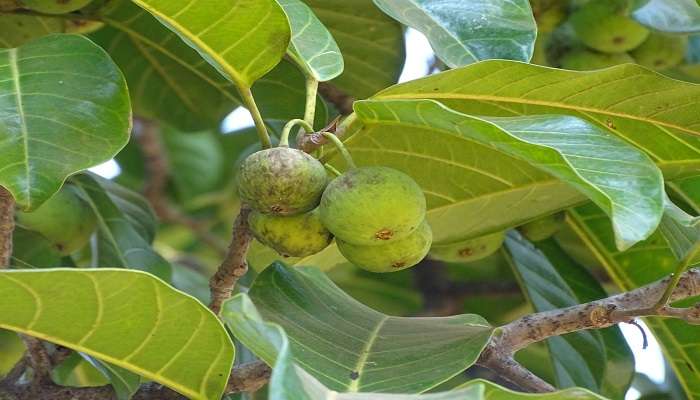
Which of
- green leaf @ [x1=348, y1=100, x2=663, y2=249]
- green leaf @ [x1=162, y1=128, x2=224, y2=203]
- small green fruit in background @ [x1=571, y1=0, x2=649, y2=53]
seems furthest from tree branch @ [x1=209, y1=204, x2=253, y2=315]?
green leaf @ [x1=162, y1=128, x2=224, y2=203]

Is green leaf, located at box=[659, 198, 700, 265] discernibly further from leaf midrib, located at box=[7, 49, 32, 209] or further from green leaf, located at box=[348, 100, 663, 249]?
leaf midrib, located at box=[7, 49, 32, 209]

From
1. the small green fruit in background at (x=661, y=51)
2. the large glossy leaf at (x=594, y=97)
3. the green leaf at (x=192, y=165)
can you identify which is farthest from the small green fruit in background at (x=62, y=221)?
the green leaf at (x=192, y=165)

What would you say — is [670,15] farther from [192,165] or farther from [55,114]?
[192,165]

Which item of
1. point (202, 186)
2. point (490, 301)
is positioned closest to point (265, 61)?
point (490, 301)

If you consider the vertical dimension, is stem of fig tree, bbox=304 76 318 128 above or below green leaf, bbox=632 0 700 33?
above

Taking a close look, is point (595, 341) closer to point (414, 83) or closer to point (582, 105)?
point (582, 105)

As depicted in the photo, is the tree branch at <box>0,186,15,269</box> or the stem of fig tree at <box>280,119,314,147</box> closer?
the stem of fig tree at <box>280,119,314,147</box>

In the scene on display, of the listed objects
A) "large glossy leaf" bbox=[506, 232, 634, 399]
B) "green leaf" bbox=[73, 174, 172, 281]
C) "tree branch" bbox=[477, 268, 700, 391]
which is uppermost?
"tree branch" bbox=[477, 268, 700, 391]
